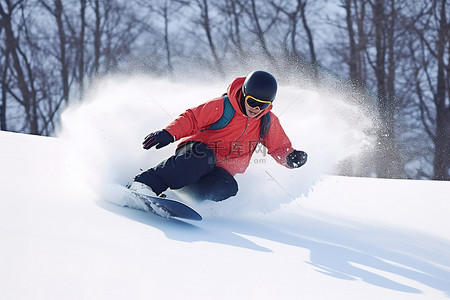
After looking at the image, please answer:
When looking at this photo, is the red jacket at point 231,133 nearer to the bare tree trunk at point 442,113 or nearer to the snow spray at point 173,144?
the snow spray at point 173,144

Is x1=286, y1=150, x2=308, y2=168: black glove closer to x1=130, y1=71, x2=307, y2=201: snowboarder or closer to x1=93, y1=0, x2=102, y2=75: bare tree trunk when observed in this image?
x1=130, y1=71, x2=307, y2=201: snowboarder

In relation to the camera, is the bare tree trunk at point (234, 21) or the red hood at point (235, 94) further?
the bare tree trunk at point (234, 21)

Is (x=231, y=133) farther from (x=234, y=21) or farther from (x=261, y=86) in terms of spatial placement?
(x=234, y=21)

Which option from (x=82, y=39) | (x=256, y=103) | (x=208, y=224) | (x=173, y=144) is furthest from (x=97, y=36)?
(x=208, y=224)

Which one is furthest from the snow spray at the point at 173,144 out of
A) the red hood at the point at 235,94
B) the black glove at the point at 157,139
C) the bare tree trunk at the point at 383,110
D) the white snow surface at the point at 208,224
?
the bare tree trunk at the point at 383,110

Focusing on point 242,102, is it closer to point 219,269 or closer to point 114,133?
point 114,133

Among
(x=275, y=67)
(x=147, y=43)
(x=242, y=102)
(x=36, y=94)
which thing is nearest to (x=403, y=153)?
(x=275, y=67)

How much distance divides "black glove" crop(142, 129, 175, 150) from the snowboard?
1.19 feet

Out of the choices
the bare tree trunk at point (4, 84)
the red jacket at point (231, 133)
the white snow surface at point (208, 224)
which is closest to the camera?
the white snow surface at point (208, 224)

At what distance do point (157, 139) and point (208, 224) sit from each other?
557mm

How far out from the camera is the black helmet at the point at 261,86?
2.79 m

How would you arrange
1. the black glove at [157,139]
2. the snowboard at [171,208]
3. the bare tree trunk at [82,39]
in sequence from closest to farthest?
the snowboard at [171,208]
the black glove at [157,139]
the bare tree trunk at [82,39]

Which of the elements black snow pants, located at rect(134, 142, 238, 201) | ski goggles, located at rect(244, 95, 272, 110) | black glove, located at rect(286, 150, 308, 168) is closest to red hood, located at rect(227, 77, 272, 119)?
ski goggles, located at rect(244, 95, 272, 110)

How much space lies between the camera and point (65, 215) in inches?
87.4
